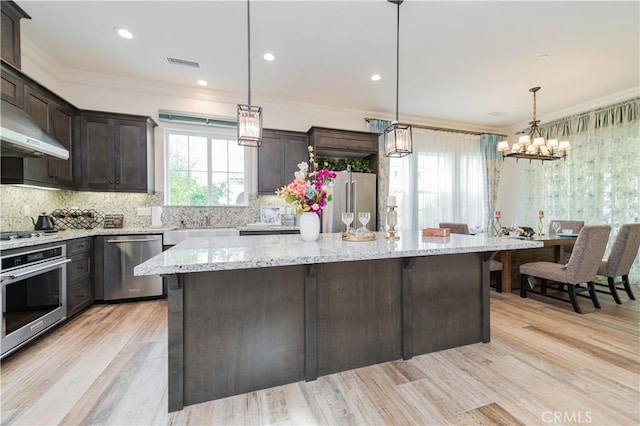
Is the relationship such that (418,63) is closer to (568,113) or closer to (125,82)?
(568,113)

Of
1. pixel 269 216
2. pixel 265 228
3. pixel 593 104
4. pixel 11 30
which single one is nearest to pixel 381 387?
pixel 265 228

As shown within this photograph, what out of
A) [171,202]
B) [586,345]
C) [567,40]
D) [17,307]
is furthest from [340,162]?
[17,307]

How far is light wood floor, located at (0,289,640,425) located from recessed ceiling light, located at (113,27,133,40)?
9.99 ft

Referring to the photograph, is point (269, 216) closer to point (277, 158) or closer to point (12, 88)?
point (277, 158)

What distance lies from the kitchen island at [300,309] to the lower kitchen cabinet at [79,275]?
1793 millimetres

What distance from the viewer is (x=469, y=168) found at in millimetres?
5949

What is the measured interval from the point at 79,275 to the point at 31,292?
2.47 ft

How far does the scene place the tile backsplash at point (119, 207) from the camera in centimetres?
290

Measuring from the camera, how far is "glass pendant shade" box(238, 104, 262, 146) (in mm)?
2152

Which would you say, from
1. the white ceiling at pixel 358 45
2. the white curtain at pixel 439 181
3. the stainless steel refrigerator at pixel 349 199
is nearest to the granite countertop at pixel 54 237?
the white ceiling at pixel 358 45

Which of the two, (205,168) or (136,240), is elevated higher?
(205,168)

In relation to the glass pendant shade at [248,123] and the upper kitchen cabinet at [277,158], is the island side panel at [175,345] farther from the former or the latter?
the upper kitchen cabinet at [277,158]

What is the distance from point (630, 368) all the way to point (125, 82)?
618cm

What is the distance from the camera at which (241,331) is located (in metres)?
1.78
